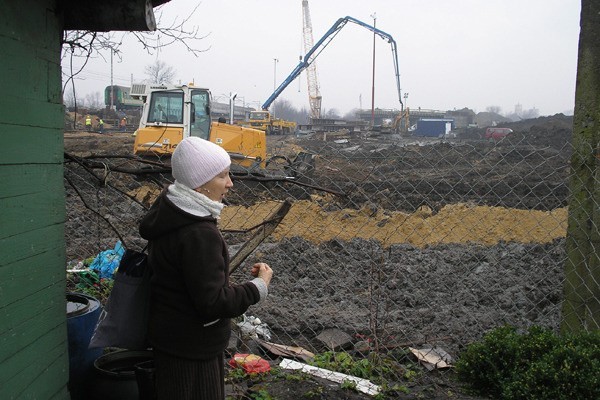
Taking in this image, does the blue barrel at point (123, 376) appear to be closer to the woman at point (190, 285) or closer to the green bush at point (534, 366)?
the woman at point (190, 285)

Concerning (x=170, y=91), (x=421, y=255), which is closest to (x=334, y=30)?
(x=170, y=91)

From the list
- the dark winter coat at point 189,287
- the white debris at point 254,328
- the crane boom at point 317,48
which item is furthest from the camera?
the crane boom at point 317,48

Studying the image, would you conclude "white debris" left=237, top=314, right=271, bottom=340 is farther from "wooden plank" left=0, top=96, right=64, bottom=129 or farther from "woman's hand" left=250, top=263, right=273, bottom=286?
"wooden plank" left=0, top=96, right=64, bottom=129

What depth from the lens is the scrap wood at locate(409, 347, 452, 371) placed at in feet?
13.3

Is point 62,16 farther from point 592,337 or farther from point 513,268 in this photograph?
point 513,268

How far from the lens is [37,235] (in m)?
2.35

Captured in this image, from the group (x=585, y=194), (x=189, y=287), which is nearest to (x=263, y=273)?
(x=189, y=287)

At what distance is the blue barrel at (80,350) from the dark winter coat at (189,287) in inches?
29.8

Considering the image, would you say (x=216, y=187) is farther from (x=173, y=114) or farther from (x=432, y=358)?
(x=173, y=114)

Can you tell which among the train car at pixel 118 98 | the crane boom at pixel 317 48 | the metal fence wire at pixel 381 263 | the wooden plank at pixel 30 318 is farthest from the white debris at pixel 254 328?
the train car at pixel 118 98

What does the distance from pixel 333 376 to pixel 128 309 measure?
169 cm

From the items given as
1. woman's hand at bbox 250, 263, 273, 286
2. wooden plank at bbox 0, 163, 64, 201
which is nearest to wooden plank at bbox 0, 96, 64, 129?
wooden plank at bbox 0, 163, 64, 201

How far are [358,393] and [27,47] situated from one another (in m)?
2.59

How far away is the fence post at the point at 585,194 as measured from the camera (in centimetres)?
337
